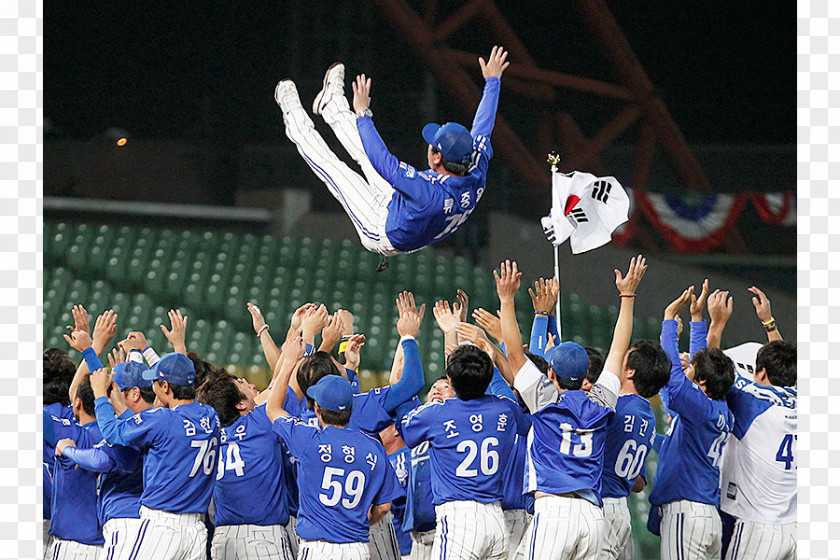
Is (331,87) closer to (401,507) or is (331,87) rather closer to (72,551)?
(401,507)

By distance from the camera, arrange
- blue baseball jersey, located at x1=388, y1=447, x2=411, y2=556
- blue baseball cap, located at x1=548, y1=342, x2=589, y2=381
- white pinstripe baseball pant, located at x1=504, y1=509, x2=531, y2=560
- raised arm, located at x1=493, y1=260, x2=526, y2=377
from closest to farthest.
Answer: raised arm, located at x1=493, y1=260, x2=526, y2=377 → blue baseball cap, located at x1=548, y1=342, x2=589, y2=381 → white pinstripe baseball pant, located at x1=504, y1=509, x2=531, y2=560 → blue baseball jersey, located at x1=388, y1=447, x2=411, y2=556

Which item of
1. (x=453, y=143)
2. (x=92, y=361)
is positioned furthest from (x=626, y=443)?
(x=92, y=361)

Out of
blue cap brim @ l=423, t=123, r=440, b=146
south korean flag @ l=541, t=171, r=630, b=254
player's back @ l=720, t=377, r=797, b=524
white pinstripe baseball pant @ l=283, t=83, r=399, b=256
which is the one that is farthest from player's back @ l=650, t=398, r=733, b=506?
blue cap brim @ l=423, t=123, r=440, b=146

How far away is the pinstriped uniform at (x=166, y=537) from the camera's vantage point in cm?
504

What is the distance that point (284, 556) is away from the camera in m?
5.55

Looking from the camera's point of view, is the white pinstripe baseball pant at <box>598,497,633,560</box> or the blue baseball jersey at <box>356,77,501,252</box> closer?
the blue baseball jersey at <box>356,77,501,252</box>

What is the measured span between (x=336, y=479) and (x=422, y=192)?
1568 mm

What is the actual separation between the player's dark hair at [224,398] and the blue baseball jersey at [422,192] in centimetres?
123

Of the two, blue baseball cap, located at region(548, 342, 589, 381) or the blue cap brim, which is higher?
the blue cap brim

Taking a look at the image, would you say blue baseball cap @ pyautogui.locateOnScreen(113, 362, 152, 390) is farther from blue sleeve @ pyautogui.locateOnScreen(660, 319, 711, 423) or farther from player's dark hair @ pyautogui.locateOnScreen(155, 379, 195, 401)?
blue sleeve @ pyautogui.locateOnScreen(660, 319, 711, 423)

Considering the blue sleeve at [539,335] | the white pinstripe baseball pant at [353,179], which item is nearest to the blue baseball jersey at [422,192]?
the white pinstripe baseball pant at [353,179]

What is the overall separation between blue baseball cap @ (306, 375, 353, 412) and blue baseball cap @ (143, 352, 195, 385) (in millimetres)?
664

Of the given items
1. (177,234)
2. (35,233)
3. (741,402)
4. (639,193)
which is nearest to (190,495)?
(35,233)

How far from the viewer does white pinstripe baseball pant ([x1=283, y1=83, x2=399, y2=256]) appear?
217 inches
